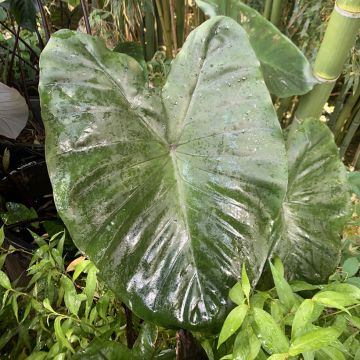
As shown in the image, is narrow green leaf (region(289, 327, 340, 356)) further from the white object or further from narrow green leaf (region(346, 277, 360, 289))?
the white object

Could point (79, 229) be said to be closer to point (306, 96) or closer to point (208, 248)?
point (208, 248)

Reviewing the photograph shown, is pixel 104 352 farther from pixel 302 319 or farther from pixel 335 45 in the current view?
pixel 335 45

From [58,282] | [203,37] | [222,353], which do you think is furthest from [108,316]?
[203,37]

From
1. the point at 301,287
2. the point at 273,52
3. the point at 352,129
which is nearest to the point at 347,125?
the point at 352,129

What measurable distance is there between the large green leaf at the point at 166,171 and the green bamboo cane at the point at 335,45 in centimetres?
25

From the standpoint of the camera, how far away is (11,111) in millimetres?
1003

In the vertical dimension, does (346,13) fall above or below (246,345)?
above

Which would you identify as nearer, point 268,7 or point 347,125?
point 268,7

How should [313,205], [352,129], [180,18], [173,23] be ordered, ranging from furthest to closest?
[352,129] → [180,18] → [173,23] → [313,205]

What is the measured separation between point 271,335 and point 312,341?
0.05 metres

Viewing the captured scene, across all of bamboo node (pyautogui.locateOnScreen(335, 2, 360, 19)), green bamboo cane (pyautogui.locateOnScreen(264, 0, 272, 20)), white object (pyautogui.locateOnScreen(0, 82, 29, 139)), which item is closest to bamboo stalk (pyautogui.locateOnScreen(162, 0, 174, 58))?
green bamboo cane (pyautogui.locateOnScreen(264, 0, 272, 20))

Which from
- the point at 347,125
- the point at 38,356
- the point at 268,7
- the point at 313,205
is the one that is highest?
the point at 268,7

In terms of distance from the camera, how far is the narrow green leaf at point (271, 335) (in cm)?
44

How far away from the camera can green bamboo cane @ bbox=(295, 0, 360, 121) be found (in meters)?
0.76
